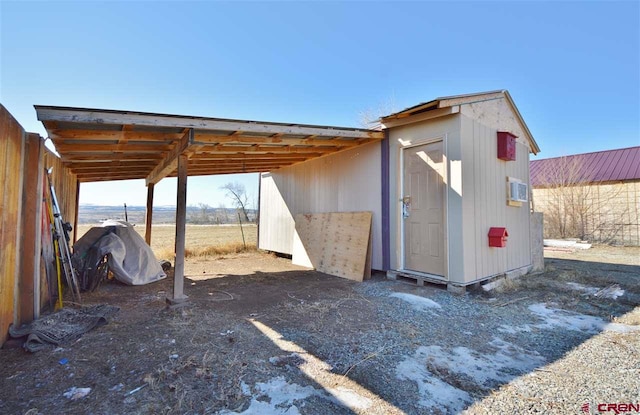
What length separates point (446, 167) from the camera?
439 cm

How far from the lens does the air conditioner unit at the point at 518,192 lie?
5.31 m

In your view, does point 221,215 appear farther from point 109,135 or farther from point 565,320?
point 565,320

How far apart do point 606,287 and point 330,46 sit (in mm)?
8653

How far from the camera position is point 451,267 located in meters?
4.28

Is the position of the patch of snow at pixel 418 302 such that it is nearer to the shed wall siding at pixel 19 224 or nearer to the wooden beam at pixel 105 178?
the shed wall siding at pixel 19 224

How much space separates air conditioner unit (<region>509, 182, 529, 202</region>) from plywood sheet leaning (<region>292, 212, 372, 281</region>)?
2.65 meters

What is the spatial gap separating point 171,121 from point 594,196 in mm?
15826

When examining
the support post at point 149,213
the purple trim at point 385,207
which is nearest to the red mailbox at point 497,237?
the purple trim at point 385,207

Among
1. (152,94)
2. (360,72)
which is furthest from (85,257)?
(360,72)

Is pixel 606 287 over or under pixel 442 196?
under

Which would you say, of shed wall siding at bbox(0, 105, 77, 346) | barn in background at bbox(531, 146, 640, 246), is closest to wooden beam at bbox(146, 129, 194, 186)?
shed wall siding at bbox(0, 105, 77, 346)

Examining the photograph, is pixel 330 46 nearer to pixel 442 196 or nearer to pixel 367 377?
pixel 442 196

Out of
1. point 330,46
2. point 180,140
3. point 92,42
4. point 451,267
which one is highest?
point 330,46

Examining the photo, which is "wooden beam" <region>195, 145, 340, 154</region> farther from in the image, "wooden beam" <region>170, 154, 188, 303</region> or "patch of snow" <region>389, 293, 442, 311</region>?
"patch of snow" <region>389, 293, 442, 311</region>
